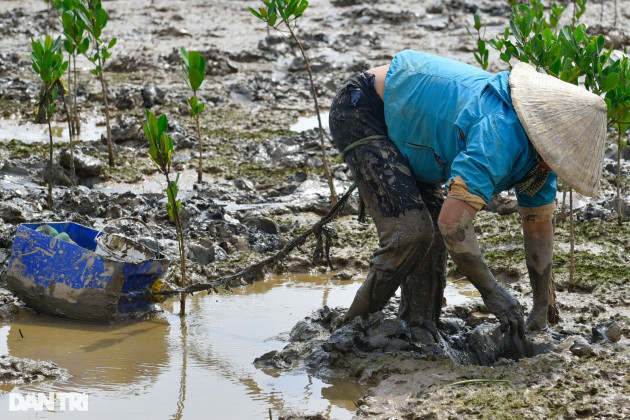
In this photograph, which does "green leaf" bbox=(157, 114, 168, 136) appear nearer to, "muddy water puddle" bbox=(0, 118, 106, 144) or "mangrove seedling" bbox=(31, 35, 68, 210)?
"mangrove seedling" bbox=(31, 35, 68, 210)

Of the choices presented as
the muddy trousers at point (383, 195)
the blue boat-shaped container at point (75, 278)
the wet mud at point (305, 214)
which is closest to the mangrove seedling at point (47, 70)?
the wet mud at point (305, 214)

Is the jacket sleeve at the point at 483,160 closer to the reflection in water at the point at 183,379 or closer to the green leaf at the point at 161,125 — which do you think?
the reflection in water at the point at 183,379

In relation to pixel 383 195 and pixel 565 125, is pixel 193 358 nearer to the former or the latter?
pixel 383 195

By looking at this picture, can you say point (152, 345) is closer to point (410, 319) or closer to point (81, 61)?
point (410, 319)

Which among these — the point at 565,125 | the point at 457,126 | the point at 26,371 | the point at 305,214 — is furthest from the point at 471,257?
the point at 305,214

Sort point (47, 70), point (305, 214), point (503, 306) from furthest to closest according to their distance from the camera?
point (305, 214)
point (47, 70)
point (503, 306)

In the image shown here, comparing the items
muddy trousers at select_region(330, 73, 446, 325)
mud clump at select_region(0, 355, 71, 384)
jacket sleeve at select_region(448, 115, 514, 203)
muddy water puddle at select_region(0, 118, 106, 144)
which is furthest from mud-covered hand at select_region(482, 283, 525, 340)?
muddy water puddle at select_region(0, 118, 106, 144)

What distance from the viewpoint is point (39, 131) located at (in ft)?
29.9

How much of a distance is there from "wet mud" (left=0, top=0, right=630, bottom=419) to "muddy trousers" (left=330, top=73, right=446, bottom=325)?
1.01 feet

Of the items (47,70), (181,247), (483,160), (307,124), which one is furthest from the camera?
(307,124)

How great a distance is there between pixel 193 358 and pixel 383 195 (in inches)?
53.0

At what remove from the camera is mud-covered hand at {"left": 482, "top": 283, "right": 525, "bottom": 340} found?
12.1 ft

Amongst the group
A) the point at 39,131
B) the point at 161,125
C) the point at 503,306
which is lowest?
the point at 39,131

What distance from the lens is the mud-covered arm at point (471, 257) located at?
3475 millimetres
